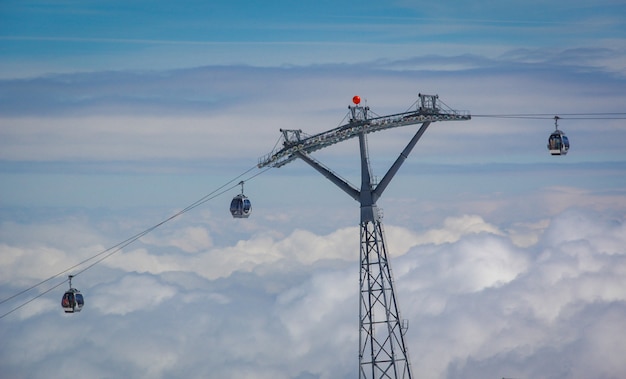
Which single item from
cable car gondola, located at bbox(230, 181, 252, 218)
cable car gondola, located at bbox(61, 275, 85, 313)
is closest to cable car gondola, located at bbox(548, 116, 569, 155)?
cable car gondola, located at bbox(230, 181, 252, 218)

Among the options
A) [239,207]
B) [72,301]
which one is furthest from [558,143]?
[72,301]

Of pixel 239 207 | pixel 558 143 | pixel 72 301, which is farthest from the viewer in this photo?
pixel 72 301

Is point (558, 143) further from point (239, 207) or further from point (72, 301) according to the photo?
point (72, 301)

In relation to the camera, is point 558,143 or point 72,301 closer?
point 558,143

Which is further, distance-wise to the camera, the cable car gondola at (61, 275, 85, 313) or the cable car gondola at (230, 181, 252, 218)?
the cable car gondola at (61, 275, 85, 313)

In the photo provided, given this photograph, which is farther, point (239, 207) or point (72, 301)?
point (72, 301)

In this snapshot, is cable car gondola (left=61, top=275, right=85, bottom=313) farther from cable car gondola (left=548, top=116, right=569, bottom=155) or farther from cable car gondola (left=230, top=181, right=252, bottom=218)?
cable car gondola (left=548, top=116, right=569, bottom=155)

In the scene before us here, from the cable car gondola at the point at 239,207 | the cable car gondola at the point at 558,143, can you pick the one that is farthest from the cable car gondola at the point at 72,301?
the cable car gondola at the point at 558,143

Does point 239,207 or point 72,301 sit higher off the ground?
point 239,207

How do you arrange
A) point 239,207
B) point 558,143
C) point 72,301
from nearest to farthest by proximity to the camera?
point 558,143
point 239,207
point 72,301

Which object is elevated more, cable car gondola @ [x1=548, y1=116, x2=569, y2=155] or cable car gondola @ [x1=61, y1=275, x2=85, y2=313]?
cable car gondola @ [x1=548, y1=116, x2=569, y2=155]

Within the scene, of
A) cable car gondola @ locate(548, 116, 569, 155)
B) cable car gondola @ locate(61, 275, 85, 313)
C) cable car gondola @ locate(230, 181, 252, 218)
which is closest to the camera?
cable car gondola @ locate(548, 116, 569, 155)
